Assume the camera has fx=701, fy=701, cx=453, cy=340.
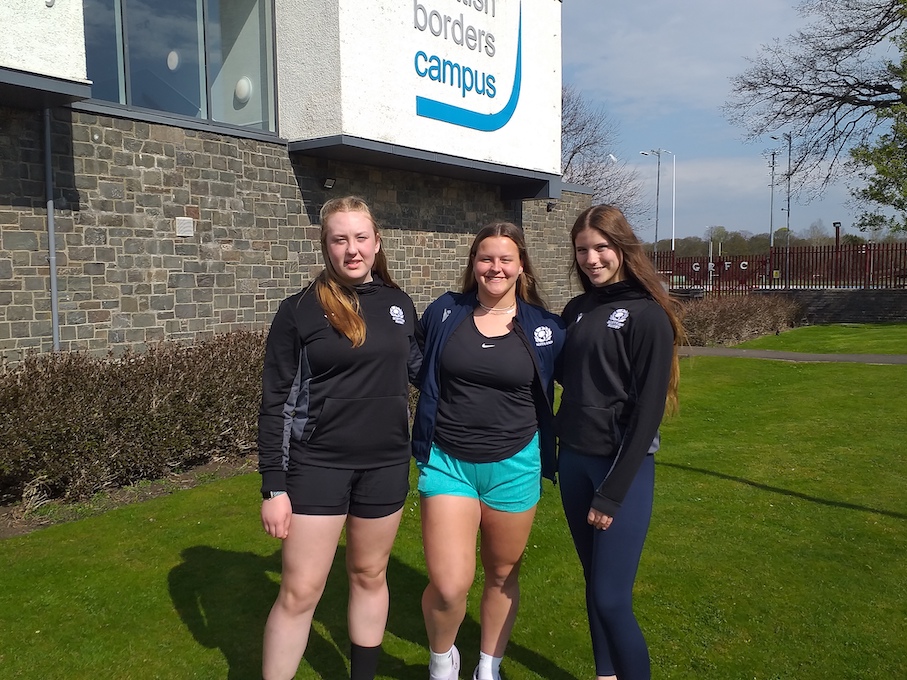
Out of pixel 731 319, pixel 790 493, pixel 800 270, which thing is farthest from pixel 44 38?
pixel 800 270

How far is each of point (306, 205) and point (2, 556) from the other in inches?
275

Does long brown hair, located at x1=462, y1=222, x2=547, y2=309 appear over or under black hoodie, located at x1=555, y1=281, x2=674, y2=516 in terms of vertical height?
over

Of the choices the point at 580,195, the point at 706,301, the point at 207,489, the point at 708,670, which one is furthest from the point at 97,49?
the point at 706,301

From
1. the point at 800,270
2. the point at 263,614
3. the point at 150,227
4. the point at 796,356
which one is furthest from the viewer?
the point at 800,270

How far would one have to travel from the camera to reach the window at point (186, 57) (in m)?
8.30

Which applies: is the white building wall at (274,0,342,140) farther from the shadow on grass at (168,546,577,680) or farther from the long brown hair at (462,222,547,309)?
the long brown hair at (462,222,547,309)

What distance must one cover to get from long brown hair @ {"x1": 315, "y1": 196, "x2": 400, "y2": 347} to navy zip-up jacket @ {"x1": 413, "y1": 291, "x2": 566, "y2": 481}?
0.41m

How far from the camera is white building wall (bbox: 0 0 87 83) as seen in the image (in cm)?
632

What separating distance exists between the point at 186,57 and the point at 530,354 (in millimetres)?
8400

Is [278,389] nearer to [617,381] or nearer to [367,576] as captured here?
[367,576]

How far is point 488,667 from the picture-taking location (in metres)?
3.03

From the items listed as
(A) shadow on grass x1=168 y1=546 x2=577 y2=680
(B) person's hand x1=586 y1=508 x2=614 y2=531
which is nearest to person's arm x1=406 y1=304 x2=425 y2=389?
(B) person's hand x1=586 y1=508 x2=614 y2=531

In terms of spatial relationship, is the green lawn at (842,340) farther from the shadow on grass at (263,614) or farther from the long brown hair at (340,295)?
the long brown hair at (340,295)

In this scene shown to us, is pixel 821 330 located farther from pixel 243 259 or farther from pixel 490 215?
pixel 243 259
